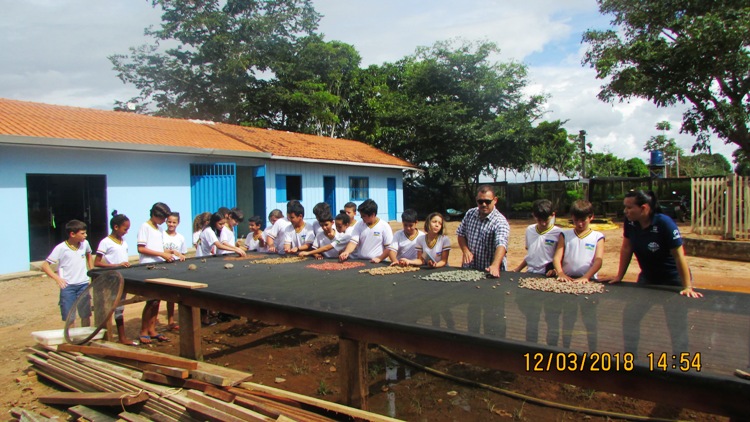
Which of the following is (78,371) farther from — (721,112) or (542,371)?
(721,112)

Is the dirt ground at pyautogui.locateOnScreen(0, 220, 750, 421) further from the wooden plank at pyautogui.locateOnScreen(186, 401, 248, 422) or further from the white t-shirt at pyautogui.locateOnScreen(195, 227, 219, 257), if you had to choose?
the wooden plank at pyautogui.locateOnScreen(186, 401, 248, 422)

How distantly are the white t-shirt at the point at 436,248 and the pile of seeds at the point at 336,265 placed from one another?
63 centimetres

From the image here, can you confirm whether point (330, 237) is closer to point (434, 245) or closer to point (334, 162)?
point (434, 245)

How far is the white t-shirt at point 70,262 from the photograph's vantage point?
4.71m

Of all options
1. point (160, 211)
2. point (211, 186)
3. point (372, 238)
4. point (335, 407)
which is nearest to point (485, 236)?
point (372, 238)

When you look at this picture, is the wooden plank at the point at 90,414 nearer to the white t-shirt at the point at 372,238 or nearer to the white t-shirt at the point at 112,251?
the white t-shirt at the point at 112,251

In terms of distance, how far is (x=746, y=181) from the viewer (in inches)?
378

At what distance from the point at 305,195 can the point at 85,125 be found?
6318 mm

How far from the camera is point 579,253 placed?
382 cm

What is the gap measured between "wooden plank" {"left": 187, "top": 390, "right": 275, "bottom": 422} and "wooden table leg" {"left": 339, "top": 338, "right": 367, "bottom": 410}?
0.49 metres

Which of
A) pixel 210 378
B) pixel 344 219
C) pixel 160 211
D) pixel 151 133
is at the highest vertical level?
pixel 151 133

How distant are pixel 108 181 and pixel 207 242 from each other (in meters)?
5.46

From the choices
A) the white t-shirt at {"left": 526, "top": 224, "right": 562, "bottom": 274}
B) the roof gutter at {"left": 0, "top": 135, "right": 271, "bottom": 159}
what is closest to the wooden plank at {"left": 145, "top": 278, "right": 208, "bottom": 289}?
the white t-shirt at {"left": 526, "top": 224, "right": 562, "bottom": 274}

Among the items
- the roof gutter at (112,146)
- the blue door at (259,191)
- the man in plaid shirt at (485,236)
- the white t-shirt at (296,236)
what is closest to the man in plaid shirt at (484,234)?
the man in plaid shirt at (485,236)
